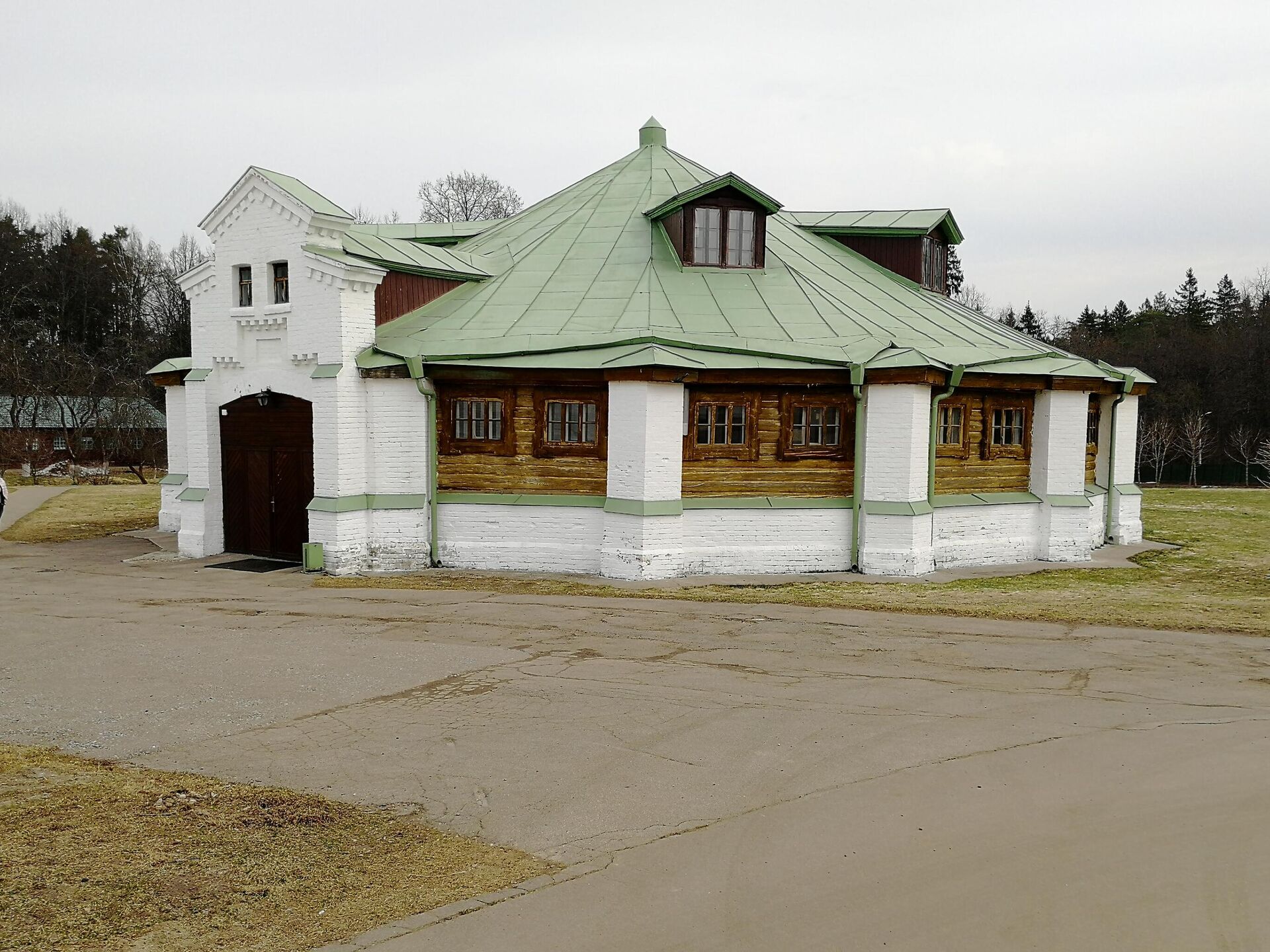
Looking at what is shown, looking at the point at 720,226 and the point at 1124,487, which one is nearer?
the point at 720,226

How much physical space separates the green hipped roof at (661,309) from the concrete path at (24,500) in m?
12.4

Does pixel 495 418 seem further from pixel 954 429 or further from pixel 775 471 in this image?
pixel 954 429

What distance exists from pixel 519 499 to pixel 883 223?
35.0 feet

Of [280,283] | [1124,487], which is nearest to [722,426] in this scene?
[280,283]

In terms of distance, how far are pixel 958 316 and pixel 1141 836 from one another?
1543cm

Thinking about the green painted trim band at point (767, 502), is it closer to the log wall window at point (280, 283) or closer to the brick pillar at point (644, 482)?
the brick pillar at point (644, 482)

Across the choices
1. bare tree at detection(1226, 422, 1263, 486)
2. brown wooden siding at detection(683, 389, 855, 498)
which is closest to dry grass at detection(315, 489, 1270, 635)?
brown wooden siding at detection(683, 389, 855, 498)

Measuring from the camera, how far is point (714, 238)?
19.1 meters

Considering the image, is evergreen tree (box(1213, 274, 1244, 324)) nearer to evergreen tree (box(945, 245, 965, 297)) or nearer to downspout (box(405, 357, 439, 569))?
evergreen tree (box(945, 245, 965, 297))

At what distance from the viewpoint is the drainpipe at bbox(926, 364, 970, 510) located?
16.7m

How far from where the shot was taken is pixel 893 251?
71.7 feet

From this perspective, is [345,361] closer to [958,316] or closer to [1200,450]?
[958,316]

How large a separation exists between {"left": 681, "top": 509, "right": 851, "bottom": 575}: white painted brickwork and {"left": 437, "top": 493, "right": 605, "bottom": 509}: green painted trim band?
5.47 ft

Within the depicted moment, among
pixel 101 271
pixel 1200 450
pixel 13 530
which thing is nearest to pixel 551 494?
pixel 13 530
